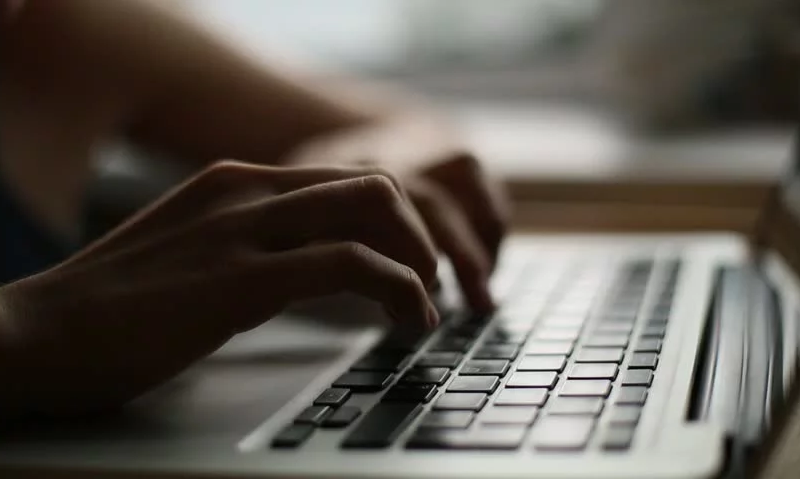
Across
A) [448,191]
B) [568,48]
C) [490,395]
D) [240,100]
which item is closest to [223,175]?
[490,395]

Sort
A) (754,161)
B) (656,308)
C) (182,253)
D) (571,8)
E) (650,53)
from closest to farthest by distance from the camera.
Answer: (182,253) < (656,308) < (754,161) < (650,53) < (571,8)

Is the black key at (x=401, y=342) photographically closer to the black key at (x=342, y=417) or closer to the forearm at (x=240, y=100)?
the black key at (x=342, y=417)

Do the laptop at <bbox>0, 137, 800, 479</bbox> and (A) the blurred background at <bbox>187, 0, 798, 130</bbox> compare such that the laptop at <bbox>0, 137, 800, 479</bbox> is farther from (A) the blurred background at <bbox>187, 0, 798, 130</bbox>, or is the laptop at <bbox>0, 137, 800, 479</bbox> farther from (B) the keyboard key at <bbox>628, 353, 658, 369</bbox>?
(A) the blurred background at <bbox>187, 0, 798, 130</bbox>

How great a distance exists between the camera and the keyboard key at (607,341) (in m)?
0.52

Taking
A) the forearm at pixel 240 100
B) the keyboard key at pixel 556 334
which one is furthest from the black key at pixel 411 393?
the forearm at pixel 240 100

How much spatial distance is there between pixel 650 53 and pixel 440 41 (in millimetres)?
325

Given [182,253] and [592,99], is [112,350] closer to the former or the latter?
[182,253]

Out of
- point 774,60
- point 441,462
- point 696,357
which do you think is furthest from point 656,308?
point 774,60

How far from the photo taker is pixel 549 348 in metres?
0.53

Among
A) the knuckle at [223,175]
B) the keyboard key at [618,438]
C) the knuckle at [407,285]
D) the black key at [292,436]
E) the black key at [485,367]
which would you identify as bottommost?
the black key at [485,367]

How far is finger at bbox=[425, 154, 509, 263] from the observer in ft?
2.41

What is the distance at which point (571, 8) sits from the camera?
148cm

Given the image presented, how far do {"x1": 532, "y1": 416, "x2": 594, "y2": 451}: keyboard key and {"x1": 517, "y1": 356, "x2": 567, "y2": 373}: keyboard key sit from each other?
0.25 ft

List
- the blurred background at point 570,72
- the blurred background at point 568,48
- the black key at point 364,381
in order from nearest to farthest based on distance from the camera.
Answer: the black key at point 364,381
the blurred background at point 570,72
the blurred background at point 568,48
